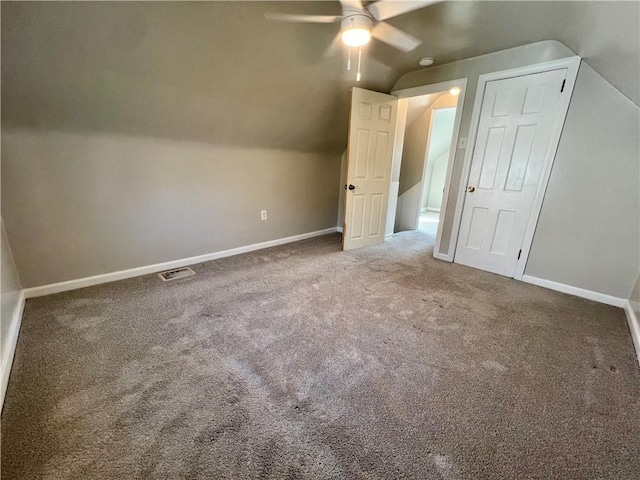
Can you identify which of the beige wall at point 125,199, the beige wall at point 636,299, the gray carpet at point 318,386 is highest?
the beige wall at point 125,199

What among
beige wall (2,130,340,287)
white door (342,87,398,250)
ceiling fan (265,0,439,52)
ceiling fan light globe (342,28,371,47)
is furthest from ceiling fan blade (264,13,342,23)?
beige wall (2,130,340,287)

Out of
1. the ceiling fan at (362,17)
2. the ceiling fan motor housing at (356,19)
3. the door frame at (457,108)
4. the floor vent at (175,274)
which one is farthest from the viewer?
the door frame at (457,108)

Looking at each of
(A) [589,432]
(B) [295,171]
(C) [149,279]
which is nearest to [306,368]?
(A) [589,432]

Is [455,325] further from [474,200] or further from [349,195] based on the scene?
[349,195]

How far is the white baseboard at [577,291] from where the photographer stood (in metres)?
2.38

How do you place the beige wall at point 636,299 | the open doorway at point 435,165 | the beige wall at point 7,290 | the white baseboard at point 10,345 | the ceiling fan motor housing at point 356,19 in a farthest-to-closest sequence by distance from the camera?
the open doorway at point 435,165 < the beige wall at point 636,299 < the ceiling fan motor housing at point 356,19 < the beige wall at point 7,290 < the white baseboard at point 10,345

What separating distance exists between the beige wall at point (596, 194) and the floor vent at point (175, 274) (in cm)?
356

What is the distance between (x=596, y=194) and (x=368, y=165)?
216 cm

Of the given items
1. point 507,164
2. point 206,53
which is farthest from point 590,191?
point 206,53

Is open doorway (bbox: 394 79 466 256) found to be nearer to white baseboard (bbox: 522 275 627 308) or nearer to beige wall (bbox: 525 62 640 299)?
white baseboard (bbox: 522 275 627 308)

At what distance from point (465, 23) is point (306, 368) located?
114 inches

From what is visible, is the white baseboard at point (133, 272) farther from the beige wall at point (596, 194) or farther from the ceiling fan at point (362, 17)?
the beige wall at point (596, 194)

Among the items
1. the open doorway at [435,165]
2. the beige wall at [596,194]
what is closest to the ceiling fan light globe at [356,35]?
the beige wall at [596,194]

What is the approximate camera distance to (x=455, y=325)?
80.2 inches
